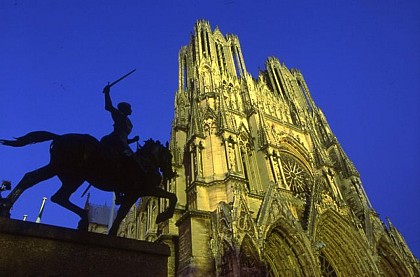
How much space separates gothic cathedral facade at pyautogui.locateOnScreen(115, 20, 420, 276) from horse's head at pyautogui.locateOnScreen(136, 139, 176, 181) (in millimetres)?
7341

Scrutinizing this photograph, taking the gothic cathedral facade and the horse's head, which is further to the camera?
the gothic cathedral facade

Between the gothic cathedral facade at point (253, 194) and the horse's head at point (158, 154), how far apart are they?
734cm

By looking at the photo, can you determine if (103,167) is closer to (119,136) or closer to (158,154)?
(119,136)

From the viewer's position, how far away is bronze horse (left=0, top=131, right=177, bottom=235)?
520cm

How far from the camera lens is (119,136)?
600 cm

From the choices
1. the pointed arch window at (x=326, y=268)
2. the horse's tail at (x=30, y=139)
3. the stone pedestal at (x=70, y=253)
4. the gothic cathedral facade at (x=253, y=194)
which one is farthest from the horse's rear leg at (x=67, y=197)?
the pointed arch window at (x=326, y=268)

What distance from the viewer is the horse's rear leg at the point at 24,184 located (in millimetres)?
4605

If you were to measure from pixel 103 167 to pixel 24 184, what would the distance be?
1.22m

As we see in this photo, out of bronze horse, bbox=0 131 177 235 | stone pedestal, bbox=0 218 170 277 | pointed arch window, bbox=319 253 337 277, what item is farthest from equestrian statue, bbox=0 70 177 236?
pointed arch window, bbox=319 253 337 277

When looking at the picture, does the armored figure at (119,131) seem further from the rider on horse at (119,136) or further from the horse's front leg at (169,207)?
the horse's front leg at (169,207)

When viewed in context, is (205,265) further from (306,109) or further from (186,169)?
(306,109)

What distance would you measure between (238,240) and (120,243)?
8.72 m

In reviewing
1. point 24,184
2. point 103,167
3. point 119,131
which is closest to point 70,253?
point 24,184

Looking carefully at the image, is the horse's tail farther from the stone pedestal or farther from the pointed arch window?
the pointed arch window
